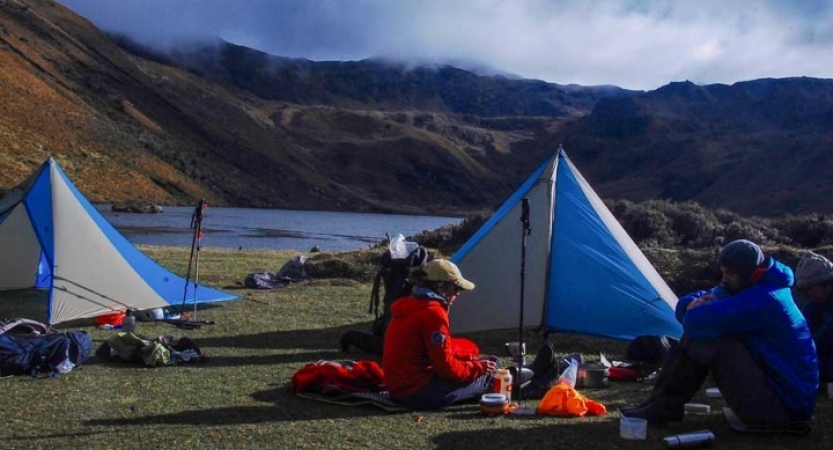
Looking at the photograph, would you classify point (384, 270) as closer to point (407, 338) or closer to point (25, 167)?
point (407, 338)

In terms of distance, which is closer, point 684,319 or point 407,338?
point 684,319

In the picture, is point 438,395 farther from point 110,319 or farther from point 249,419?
point 110,319

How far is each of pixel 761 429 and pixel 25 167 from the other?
2665 inches

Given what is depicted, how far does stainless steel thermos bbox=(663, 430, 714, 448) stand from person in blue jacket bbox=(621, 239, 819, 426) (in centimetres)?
32

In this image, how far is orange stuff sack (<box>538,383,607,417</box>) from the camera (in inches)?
273

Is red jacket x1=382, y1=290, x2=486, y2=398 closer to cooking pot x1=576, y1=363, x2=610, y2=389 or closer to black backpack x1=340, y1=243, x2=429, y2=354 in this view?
cooking pot x1=576, y1=363, x2=610, y2=389

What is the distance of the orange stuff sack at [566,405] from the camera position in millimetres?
6922

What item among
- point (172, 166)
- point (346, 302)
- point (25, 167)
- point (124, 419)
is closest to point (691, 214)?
point (346, 302)

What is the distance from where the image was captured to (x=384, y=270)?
9.98 metres

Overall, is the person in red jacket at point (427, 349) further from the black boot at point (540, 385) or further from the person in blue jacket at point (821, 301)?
the person in blue jacket at point (821, 301)

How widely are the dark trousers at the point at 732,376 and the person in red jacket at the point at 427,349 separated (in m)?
1.65

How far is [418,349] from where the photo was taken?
6.74m

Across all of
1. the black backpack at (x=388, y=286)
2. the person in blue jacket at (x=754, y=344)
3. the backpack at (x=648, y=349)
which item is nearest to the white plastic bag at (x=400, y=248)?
the black backpack at (x=388, y=286)

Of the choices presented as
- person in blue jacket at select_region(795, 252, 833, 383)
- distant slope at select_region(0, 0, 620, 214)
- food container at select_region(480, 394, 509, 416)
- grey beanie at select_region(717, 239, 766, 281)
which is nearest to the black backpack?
food container at select_region(480, 394, 509, 416)
